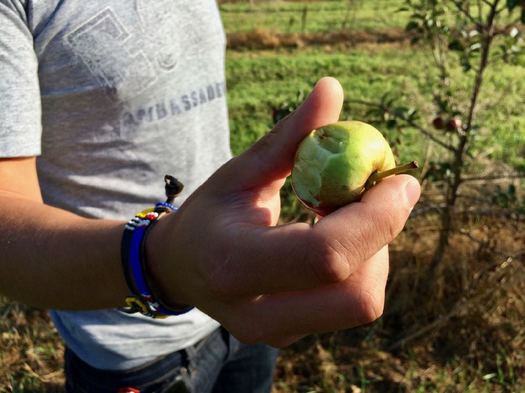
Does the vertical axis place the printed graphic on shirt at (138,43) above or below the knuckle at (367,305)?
above

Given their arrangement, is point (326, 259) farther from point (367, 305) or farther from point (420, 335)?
point (420, 335)

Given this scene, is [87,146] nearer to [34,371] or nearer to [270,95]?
[34,371]

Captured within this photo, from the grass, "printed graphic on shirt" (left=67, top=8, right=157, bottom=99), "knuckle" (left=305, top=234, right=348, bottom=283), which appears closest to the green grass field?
"printed graphic on shirt" (left=67, top=8, right=157, bottom=99)

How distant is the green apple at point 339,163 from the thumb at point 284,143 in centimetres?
2

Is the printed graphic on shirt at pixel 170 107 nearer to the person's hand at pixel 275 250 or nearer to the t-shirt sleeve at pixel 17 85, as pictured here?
the t-shirt sleeve at pixel 17 85

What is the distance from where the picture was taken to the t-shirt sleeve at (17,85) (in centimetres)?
90

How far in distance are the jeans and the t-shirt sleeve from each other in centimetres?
54

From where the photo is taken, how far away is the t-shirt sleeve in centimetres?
90

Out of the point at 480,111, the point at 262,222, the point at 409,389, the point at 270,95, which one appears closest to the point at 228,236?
the point at 262,222

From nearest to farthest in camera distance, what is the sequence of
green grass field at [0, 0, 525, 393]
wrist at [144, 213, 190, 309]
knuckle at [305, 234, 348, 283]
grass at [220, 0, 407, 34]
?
1. knuckle at [305, 234, 348, 283]
2. wrist at [144, 213, 190, 309]
3. green grass field at [0, 0, 525, 393]
4. grass at [220, 0, 407, 34]

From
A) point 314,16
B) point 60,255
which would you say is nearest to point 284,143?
point 60,255

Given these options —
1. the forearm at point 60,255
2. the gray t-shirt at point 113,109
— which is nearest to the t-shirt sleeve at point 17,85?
the gray t-shirt at point 113,109

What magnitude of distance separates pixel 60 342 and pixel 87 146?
1.72 m

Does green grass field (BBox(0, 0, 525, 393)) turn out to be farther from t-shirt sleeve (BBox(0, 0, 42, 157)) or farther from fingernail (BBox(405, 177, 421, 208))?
→ fingernail (BBox(405, 177, 421, 208))
